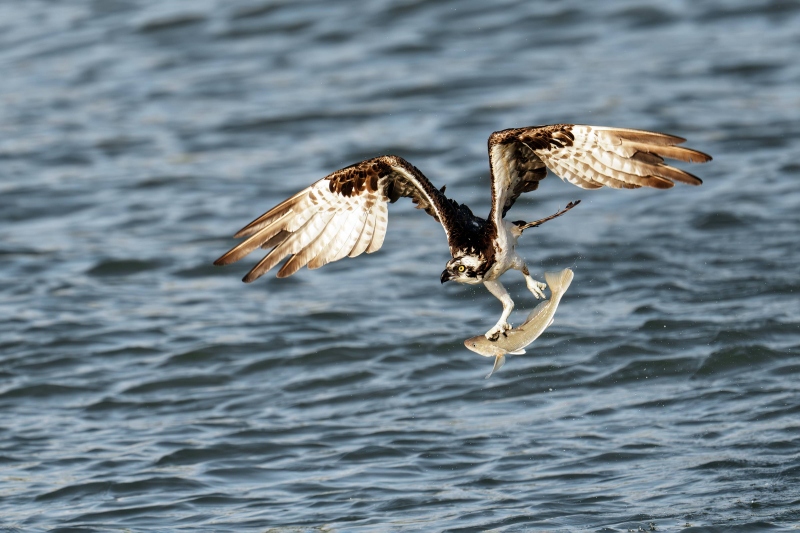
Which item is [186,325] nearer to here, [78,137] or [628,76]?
[78,137]

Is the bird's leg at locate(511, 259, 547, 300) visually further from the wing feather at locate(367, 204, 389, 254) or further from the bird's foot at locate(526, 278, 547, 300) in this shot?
the wing feather at locate(367, 204, 389, 254)

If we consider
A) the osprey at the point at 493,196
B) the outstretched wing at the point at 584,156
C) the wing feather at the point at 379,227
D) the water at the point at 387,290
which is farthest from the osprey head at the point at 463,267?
the water at the point at 387,290

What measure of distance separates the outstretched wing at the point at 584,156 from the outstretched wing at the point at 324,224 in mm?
849

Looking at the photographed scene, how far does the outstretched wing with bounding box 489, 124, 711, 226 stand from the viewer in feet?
22.6

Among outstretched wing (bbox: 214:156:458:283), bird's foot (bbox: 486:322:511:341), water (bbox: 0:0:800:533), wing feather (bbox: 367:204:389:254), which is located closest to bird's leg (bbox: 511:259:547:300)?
bird's foot (bbox: 486:322:511:341)

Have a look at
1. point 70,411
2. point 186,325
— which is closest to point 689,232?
point 186,325

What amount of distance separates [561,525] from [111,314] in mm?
5503

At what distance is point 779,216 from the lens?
12344 millimetres

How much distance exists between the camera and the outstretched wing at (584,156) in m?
6.88

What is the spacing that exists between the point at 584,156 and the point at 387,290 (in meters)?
4.79

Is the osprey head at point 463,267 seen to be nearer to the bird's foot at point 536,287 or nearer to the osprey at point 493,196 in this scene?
the osprey at point 493,196

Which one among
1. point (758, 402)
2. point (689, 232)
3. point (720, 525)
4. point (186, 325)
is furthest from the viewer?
point (689, 232)

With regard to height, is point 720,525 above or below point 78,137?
below

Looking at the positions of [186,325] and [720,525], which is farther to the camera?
[186,325]
